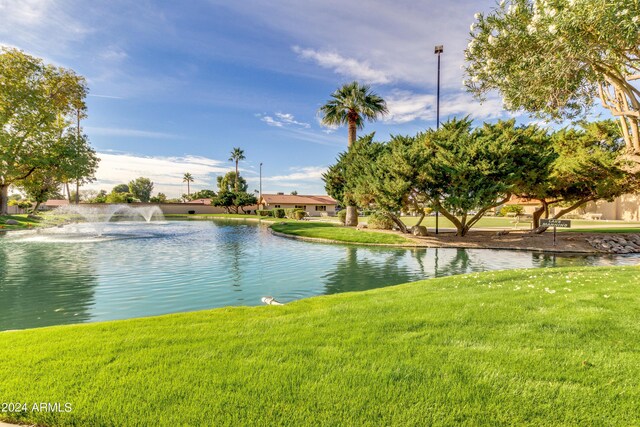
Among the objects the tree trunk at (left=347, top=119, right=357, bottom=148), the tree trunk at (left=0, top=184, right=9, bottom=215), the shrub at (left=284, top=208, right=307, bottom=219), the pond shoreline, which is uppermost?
the tree trunk at (left=347, top=119, right=357, bottom=148)

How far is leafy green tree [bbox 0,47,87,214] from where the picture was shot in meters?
31.6

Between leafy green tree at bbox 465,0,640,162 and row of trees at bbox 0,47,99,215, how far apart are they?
41.6 metres

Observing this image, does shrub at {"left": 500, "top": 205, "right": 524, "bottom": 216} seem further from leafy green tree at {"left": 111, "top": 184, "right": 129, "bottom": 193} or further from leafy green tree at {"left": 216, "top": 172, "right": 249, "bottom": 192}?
leafy green tree at {"left": 111, "top": 184, "right": 129, "bottom": 193}

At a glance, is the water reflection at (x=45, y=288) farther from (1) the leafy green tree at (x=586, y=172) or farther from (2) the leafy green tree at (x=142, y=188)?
(2) the leafy green tree at (x=142, y=188)

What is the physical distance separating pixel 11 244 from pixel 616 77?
1236 inches

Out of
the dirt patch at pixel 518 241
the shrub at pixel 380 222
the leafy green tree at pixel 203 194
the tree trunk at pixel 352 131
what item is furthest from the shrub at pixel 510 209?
the leafy green tree at pixel 203 194

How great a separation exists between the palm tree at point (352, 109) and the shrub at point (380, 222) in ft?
11.9

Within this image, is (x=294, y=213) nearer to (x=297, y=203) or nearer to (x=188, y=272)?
(x=297, y=203)

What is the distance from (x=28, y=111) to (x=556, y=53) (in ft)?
149

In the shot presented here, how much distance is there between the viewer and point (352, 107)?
3062 centimetres

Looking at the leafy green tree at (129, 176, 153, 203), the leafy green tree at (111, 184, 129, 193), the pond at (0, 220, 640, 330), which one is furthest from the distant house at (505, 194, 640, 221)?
the leafy green tree at (111, 184, 129, 193)

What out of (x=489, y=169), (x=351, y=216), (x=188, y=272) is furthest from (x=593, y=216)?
(x=188, y=272)

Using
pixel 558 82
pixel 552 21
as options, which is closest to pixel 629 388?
pixel 552 21

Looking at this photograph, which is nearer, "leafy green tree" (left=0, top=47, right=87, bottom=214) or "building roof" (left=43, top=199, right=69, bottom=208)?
"leafy green tree" (left=0, top=47, right=87, bottom=214)
